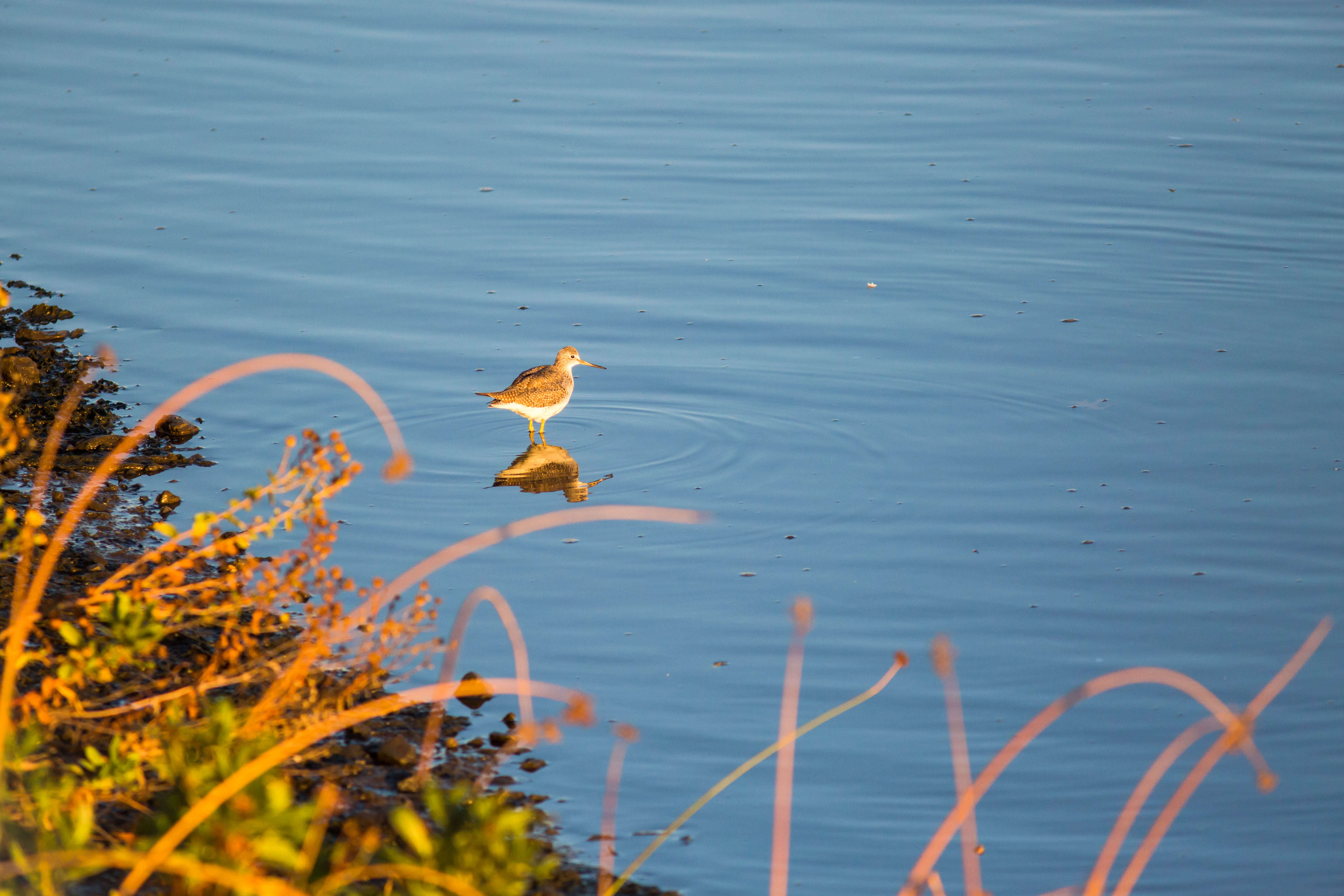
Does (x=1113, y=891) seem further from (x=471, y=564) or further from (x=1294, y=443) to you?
(x=1294, y=443)

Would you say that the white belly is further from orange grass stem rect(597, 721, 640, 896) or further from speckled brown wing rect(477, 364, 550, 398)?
orange grass stem rect(597, 721, 640, 896)

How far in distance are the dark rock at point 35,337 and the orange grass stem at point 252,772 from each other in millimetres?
6348

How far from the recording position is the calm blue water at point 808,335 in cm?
641

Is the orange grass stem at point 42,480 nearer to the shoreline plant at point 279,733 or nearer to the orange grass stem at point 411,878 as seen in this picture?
the shoreline plant at point 279,733

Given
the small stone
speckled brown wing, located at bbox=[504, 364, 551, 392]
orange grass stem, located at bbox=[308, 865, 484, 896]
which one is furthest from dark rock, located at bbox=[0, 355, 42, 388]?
orange grass stem, located at bbox=[308, 865, 484, 896]

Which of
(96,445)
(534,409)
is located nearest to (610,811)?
(534,409)

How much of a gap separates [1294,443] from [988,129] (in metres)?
7.21

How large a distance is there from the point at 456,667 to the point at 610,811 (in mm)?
1450

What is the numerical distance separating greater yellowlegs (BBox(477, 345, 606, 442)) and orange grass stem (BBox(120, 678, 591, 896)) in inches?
176

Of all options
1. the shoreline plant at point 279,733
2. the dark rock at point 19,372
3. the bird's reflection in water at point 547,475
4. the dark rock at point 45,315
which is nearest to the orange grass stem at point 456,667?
the shoreline plant at point 279,733

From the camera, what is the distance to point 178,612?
500 cm

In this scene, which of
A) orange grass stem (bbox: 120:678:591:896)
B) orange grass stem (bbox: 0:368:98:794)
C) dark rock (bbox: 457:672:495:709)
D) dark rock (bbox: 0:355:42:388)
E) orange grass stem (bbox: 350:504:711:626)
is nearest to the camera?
orange grass stem (bbox: 120:678:591:896)

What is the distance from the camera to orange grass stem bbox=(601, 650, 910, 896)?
430 cm

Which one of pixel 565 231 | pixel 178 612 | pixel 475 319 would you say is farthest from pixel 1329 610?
pixel 565 231
